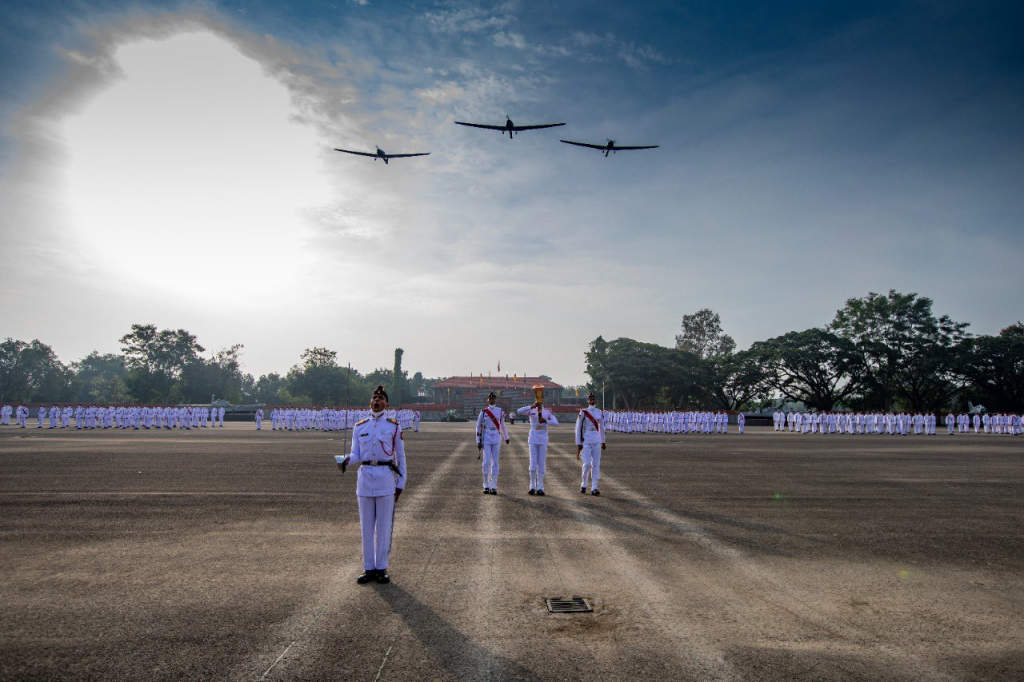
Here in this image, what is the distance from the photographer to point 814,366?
209 ft

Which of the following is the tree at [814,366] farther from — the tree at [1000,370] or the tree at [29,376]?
the tree at [29,376]

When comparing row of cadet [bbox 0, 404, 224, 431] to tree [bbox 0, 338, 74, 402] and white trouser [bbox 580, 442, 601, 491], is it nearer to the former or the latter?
white trouser [bbox 580, 442, 601, 491]

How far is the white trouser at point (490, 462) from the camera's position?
11.3 m

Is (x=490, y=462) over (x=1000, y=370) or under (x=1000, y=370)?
under

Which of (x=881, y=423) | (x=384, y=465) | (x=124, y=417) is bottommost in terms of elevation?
(x=124, y=417)

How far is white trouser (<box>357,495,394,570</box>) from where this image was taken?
586cm

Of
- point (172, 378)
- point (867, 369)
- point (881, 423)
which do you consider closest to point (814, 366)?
point (867, 369)

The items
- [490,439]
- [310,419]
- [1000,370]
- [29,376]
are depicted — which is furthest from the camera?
[29,376]

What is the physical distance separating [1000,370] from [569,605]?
76445mm

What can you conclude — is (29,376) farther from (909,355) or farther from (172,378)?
(909,355)

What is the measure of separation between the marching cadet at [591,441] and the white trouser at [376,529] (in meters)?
5.98

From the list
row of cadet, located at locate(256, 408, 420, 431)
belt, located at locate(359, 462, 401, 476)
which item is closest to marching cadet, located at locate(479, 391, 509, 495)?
belt, located at locate(359, 462, 401, 476)

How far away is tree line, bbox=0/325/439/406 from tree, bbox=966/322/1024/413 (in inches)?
2954

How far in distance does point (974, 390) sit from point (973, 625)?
77387mm
